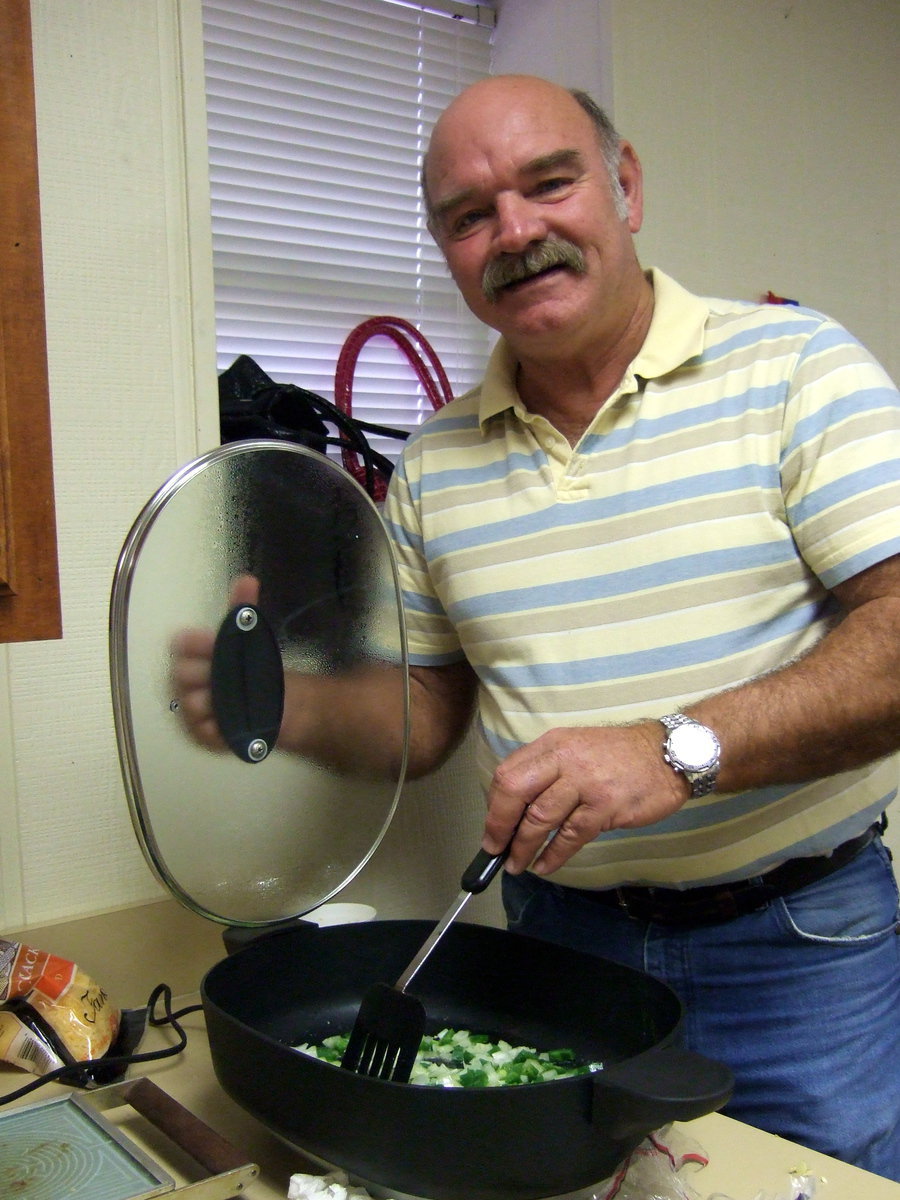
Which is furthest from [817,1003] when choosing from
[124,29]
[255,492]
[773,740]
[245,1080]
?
[124,29]

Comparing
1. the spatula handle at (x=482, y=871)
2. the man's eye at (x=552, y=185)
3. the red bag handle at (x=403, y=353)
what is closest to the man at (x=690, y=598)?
the man's eye at (x=552, y=185)

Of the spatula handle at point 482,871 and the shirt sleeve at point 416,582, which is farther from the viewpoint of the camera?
the shirt sleeve at point 416,582

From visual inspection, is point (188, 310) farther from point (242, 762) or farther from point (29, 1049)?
point (29, 1049)

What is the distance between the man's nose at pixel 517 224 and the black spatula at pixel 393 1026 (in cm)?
65

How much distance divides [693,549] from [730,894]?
35cm

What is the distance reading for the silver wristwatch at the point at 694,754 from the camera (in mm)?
890

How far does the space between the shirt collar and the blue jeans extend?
55cm

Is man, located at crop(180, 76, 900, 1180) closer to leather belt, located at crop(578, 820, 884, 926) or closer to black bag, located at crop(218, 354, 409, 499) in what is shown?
leather belt, located at crop(578, 820, 884, 926)

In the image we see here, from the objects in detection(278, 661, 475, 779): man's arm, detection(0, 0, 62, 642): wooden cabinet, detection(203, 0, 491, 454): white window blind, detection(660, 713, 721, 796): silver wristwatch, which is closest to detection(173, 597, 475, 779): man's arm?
detection(278, 661, 475, 779): man's arm

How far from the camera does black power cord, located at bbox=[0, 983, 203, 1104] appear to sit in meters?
0.93

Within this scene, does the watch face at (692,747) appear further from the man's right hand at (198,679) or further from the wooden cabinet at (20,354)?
the wooden cabinet at (20,354)

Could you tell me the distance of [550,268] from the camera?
3.86 feet

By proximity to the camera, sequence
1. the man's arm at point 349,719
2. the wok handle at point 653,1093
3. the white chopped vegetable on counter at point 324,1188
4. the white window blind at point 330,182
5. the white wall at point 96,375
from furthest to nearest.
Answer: the white window blind at point 330,182 → the white wall at point 96,375 → the man's arm at point 349,719 → the white chopped vegetable on counter at point 324,1188 → the wok handle at point 653,1093

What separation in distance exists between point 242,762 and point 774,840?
535mm
